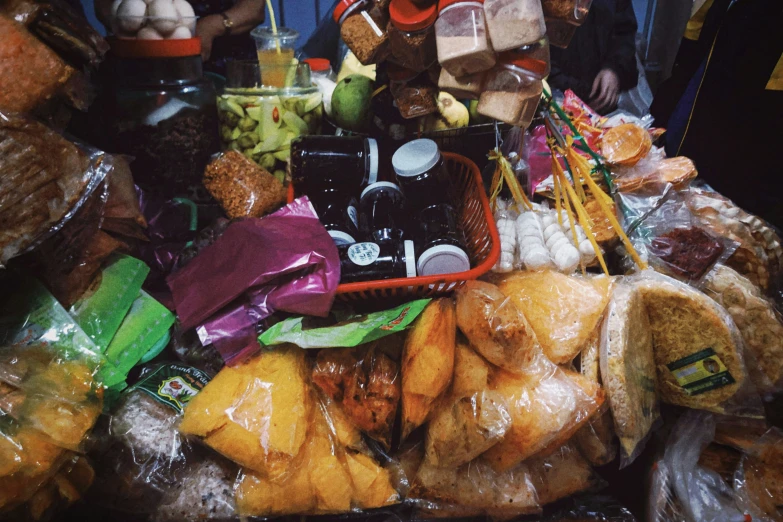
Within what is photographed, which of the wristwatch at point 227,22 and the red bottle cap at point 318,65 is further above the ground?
the wristwatch at point 227,22

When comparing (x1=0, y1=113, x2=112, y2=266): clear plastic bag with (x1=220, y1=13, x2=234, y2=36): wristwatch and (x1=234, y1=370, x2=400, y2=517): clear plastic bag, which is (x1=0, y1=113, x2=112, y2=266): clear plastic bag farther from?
(x1=220, y1=13, x2=234, y2=36): wristwatch

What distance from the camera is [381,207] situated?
1244mm

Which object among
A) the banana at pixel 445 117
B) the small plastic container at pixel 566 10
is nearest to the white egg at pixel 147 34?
the banana at pixel 445 117

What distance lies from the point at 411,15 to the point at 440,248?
49 cm

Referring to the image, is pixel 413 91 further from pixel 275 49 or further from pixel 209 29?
pixel 209 29

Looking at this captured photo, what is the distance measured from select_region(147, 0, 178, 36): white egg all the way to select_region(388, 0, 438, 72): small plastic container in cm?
68

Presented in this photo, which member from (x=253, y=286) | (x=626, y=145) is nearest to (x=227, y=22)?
(x=253, y=286)

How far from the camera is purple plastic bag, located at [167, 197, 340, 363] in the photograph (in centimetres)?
99

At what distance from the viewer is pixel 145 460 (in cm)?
97

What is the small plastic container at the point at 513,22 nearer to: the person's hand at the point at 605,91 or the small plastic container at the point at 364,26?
the small plastic container at the point at 364,26

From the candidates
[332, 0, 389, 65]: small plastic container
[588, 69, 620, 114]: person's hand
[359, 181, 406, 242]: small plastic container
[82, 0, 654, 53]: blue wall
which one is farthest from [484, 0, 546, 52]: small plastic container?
[82, 0, 654, 53]: blue wall

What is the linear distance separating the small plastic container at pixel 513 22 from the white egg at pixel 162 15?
0.90 meters

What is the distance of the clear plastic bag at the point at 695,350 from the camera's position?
1.00 metres

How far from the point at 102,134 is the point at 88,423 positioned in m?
0.86
